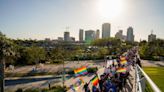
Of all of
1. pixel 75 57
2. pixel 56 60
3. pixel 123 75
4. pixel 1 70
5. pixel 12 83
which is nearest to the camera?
pixel 123 75

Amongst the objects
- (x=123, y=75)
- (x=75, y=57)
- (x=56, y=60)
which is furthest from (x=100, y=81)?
(x=75, y=57)

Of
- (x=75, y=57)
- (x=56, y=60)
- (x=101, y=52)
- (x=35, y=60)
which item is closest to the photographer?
(x=35, y=60)

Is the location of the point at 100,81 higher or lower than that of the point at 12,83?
higher

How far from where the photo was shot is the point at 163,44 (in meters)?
70.4

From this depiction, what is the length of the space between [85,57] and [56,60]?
9810mm

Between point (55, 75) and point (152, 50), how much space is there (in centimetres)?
3677

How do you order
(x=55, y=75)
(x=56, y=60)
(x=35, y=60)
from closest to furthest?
(x=55, y=75)
(x=35, y=60)
(x=56, y=60)

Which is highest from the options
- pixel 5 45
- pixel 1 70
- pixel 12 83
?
pixel 5 45

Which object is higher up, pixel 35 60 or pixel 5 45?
pixel 5 45

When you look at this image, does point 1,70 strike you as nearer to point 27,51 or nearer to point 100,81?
point 100,81

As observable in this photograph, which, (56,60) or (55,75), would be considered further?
(56,60)

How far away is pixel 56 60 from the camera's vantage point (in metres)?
48.8

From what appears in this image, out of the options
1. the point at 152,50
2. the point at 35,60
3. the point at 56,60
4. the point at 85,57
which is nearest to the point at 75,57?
the point at 85,57

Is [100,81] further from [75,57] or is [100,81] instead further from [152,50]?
[152,50]
